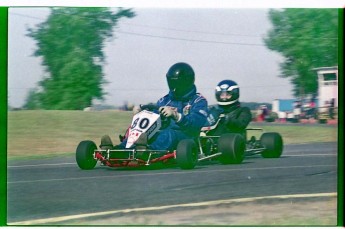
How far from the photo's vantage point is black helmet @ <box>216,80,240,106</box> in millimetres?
10594

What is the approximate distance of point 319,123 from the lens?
35.0ft

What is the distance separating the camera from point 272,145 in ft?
36.8

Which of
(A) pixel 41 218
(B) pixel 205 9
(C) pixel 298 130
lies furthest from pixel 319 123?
(A) pixel 41 218

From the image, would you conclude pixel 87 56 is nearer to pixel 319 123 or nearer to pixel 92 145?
pixel 92 145

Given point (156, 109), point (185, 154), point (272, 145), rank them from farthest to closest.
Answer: point (272, 145) < point (156, 109) < point (185, 154)

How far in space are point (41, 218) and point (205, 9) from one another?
3145 millimetres

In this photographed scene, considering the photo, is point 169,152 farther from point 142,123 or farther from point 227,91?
point 227,91

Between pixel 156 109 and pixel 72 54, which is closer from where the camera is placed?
pixel 72 54

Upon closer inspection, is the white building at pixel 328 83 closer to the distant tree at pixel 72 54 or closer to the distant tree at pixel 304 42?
the distant tree at pixel 304 42

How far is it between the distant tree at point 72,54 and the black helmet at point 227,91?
4.55 feet

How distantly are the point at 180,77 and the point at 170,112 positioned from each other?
1.96 feet

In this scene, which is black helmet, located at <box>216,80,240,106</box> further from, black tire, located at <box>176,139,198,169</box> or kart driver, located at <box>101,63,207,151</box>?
black tire, located at <box>176,139,198,169</box>

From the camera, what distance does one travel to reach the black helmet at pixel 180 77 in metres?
10.5

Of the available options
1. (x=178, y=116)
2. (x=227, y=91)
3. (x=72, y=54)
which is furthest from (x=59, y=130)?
(x=227, y=91)
